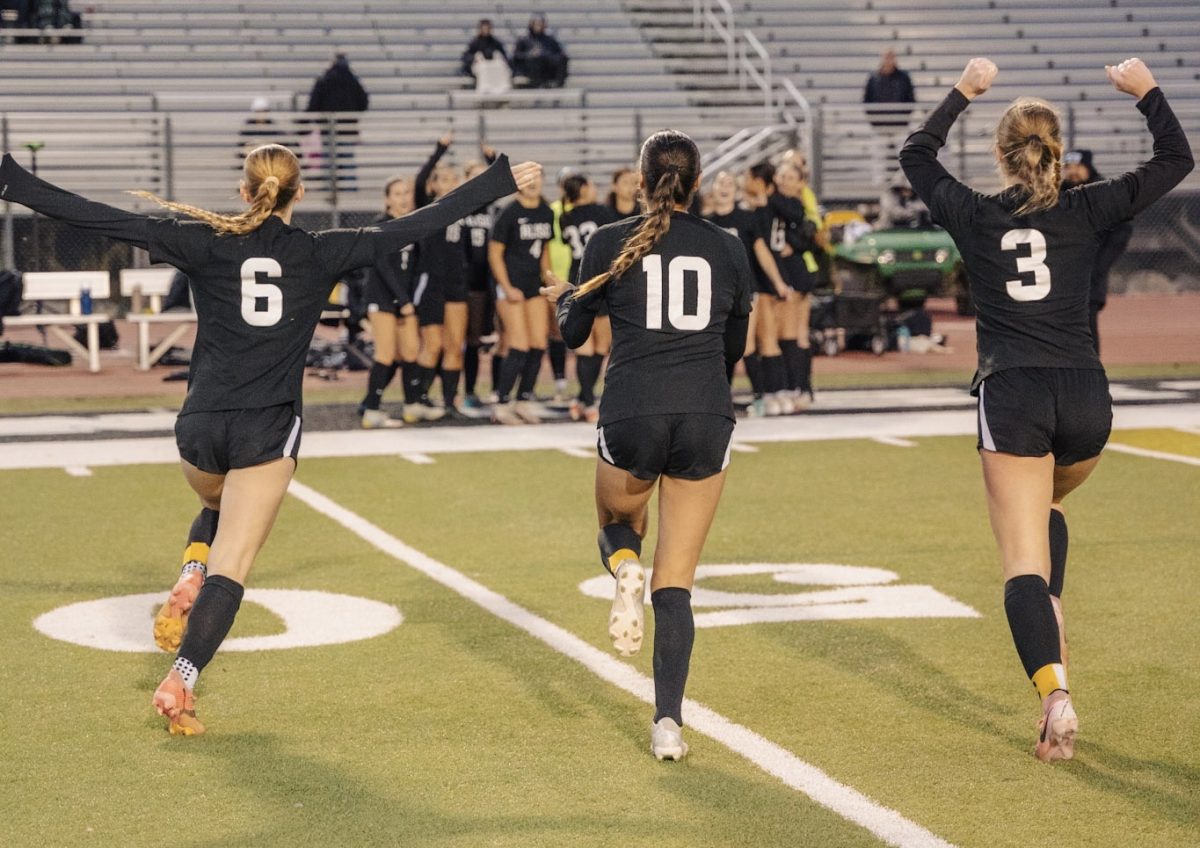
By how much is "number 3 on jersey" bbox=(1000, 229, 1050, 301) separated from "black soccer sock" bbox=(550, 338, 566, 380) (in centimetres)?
1036

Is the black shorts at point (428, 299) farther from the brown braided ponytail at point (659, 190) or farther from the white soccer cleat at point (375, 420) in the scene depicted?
the brown braided ponytail at point (659, 190)

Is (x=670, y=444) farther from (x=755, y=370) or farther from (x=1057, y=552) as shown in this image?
(x=755, y=370)

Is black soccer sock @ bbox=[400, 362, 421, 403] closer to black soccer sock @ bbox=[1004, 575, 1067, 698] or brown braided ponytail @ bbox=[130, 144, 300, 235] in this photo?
brown braided ponytail @ bbox=[130, 144, 300, 235]

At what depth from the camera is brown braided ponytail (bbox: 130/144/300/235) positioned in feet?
18.6

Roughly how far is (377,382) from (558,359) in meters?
2.48

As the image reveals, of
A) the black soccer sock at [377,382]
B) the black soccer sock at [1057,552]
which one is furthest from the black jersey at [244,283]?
the black soccer sock at [377,382]

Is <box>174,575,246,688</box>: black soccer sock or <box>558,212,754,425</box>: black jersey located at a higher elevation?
<box>558,212,754,425</box>: black jersey

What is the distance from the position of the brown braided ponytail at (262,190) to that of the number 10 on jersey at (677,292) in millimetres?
1180

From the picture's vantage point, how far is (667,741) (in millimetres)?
5324

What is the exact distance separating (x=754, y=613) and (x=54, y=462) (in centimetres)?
625

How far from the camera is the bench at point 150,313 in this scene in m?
19.0

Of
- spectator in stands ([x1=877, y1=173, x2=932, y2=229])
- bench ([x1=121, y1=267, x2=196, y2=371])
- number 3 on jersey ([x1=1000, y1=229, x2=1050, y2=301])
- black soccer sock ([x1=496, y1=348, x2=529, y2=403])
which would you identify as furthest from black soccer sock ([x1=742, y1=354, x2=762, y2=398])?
spectator in stands ([x1=877, y1=173, x2=932, y2=229])

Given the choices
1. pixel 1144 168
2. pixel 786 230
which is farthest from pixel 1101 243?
pixel 1144 168

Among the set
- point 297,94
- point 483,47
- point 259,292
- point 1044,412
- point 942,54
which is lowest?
point 1044,412
